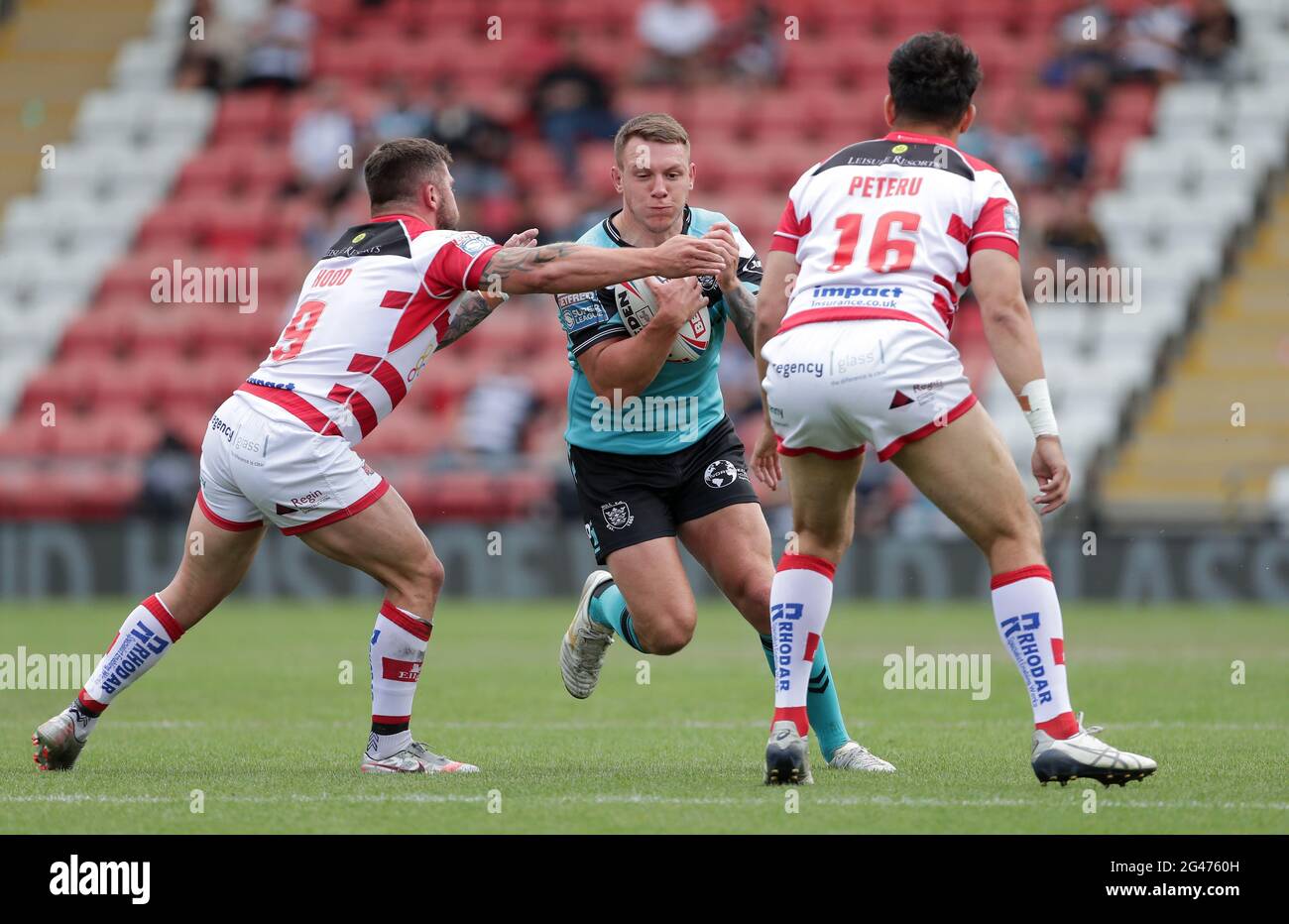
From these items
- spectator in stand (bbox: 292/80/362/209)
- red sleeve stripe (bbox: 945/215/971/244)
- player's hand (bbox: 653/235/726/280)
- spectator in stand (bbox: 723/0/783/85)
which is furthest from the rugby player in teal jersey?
spectator in stand (bbox: 723/0/783/85)

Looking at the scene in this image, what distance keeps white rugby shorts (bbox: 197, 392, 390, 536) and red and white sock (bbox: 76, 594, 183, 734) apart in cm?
55

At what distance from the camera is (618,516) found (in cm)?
731

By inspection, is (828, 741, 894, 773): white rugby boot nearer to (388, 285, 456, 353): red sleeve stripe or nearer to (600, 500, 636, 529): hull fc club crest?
(600, 500, 636, 529): hull fc club crest

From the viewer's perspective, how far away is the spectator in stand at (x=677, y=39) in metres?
22.5

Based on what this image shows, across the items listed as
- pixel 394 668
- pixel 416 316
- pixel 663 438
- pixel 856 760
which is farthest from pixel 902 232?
pixel 394 668

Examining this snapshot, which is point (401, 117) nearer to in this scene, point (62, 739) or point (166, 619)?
point (166, 619)

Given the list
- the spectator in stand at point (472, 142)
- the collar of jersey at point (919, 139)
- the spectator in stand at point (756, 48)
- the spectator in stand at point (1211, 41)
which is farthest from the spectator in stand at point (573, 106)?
the collar of jersey at point (919, 139)

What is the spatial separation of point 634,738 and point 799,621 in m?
2.06

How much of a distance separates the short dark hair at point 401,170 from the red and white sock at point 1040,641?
280 centimetres

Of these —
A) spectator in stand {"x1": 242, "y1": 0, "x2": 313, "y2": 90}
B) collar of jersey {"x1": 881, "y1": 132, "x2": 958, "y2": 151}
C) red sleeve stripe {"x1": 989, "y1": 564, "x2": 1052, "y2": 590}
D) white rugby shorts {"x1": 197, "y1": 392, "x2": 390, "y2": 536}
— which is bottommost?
red sleeve stripe {"x1": 989, "y1": 564, "x2": 1052, "y2": 590}

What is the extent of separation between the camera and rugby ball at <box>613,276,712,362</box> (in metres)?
7.21

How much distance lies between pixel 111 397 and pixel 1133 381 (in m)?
11.6
